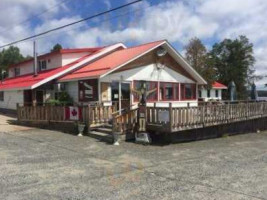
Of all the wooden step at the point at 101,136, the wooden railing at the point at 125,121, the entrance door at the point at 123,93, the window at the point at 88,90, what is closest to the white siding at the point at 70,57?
the window at the point at 88,90

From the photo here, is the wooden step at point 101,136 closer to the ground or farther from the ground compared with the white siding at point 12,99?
closer to the ground

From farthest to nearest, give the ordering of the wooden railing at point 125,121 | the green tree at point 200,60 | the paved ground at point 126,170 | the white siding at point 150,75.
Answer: the green tree at point 200,60 → the white siding at point 150,75 → the wooden railing at point 125,121 → the paved ground at point 126,170

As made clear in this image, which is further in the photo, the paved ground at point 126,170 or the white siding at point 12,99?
the white siding at point 12,99

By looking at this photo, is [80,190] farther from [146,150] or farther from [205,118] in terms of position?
[205,118]

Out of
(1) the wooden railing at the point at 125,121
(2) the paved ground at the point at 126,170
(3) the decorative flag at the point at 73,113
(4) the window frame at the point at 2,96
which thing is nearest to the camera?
(2) the paved ground at the point at 126,170

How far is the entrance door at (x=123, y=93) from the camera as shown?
66.7ft

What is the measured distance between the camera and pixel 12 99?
28.3 m

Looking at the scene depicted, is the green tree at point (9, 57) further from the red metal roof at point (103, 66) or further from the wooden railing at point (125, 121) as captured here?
the wooden railing at point (125, 121)

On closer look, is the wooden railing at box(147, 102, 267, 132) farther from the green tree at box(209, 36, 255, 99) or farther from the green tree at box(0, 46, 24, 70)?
the green tree at box(0, 46, 24, 70)

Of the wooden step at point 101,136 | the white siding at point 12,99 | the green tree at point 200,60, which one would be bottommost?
the wooden step at point 101,136

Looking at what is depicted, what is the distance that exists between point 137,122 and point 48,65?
1506 centimetres

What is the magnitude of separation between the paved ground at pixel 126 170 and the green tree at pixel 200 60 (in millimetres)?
34116

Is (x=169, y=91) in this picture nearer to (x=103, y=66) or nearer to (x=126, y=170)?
(x=103, y=66)

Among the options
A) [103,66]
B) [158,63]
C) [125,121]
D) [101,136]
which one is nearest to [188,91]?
[158,63]
